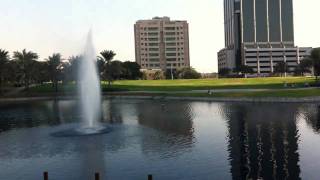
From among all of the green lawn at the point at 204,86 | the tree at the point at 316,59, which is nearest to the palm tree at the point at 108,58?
the green lawn at the point at 204,86

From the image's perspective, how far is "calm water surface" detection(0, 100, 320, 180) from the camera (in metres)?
25.9

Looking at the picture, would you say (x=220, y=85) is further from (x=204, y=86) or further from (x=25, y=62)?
(x=25, y=62)

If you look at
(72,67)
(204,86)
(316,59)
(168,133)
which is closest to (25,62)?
(72,67)

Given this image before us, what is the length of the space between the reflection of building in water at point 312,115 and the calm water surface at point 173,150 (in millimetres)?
110

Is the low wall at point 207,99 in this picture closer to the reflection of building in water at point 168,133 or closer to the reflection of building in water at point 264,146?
the reflection of building in water at point 264,146

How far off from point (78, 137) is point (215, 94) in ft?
173

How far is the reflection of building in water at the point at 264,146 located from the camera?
83.2 ft

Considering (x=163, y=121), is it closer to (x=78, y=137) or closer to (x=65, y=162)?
(x=78, y=137)

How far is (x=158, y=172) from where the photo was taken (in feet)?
84.5

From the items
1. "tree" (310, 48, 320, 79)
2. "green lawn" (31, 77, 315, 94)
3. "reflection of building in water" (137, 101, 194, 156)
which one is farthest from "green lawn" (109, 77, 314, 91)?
"reflection of building in water" (137, 101, 194, 156)

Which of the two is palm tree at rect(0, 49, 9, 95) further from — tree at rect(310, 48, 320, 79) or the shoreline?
tree at rect(310, 48, 320, 79)

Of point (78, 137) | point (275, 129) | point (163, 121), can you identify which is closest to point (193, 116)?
point (163, 121)

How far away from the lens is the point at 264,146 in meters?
32.8

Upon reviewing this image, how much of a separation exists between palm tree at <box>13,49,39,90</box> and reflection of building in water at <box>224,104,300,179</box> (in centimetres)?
8434
